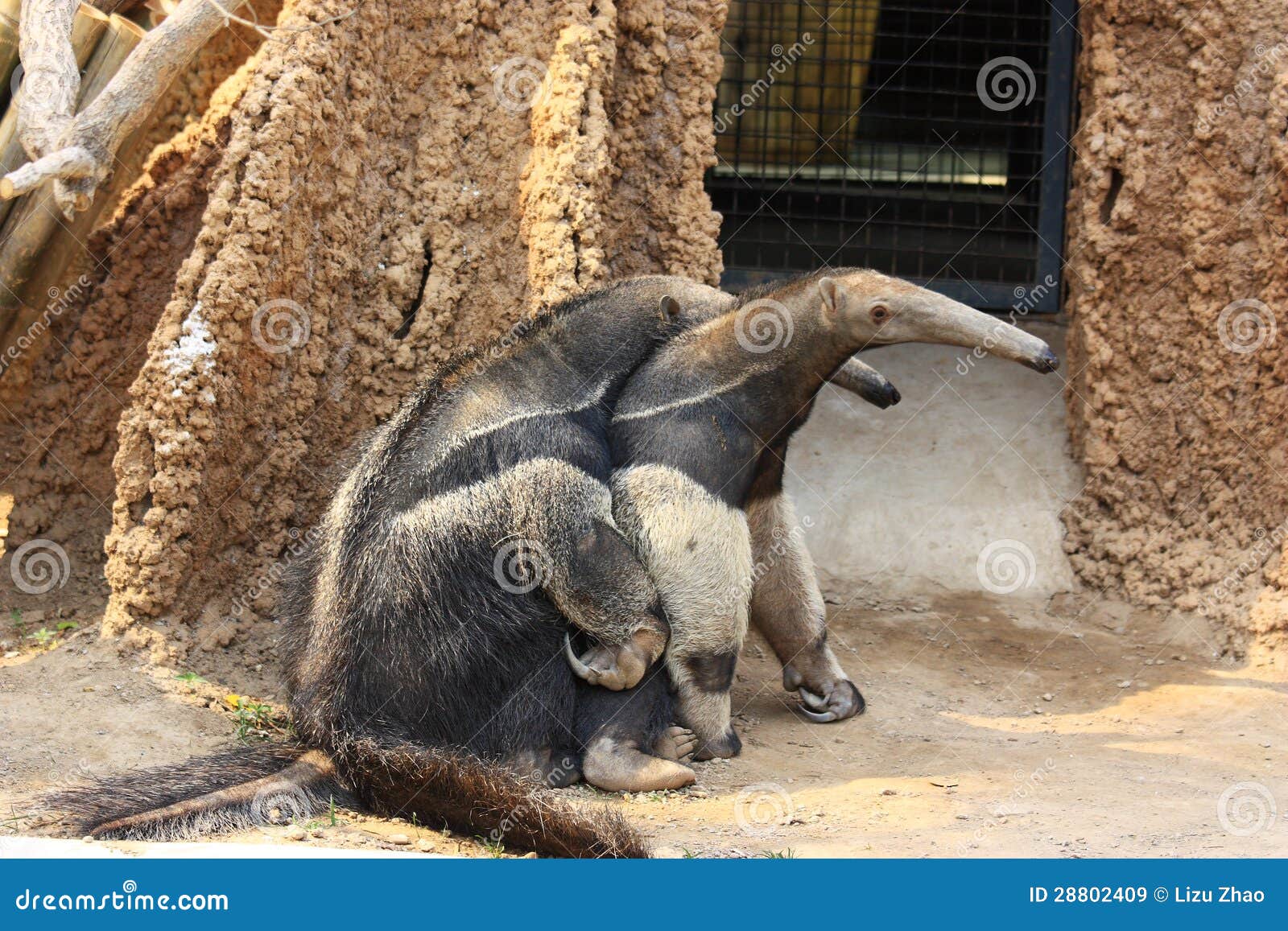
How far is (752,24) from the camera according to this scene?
35.5ft

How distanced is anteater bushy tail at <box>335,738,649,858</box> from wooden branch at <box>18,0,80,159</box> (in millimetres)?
3100

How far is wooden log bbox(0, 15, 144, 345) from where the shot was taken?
23.6ft

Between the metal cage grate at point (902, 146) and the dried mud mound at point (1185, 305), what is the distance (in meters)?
1.30

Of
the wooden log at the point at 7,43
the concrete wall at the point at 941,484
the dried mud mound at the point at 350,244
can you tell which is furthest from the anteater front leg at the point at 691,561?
the wooden log at the point at 7,43

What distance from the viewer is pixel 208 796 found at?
5480 millimetres

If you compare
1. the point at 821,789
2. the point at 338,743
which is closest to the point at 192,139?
the point at 338,743

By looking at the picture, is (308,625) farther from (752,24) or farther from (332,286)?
(752,24)

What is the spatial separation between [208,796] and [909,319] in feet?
11.1

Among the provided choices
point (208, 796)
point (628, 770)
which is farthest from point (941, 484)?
point (208, 796)

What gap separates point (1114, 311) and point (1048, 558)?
154cm

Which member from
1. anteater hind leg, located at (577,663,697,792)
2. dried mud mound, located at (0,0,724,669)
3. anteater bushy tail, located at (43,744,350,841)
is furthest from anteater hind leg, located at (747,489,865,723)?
anteater bushy tail, located at (43,744,350,841)

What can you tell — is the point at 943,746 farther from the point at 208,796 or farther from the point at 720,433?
the point at 208,796

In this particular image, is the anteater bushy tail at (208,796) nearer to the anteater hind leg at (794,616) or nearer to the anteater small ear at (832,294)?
the anteater hind leg at (794,616)

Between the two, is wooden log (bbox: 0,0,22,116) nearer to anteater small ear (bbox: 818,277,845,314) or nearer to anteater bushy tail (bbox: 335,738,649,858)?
anteater bushy tail (bbox: 335,738,649,858)
